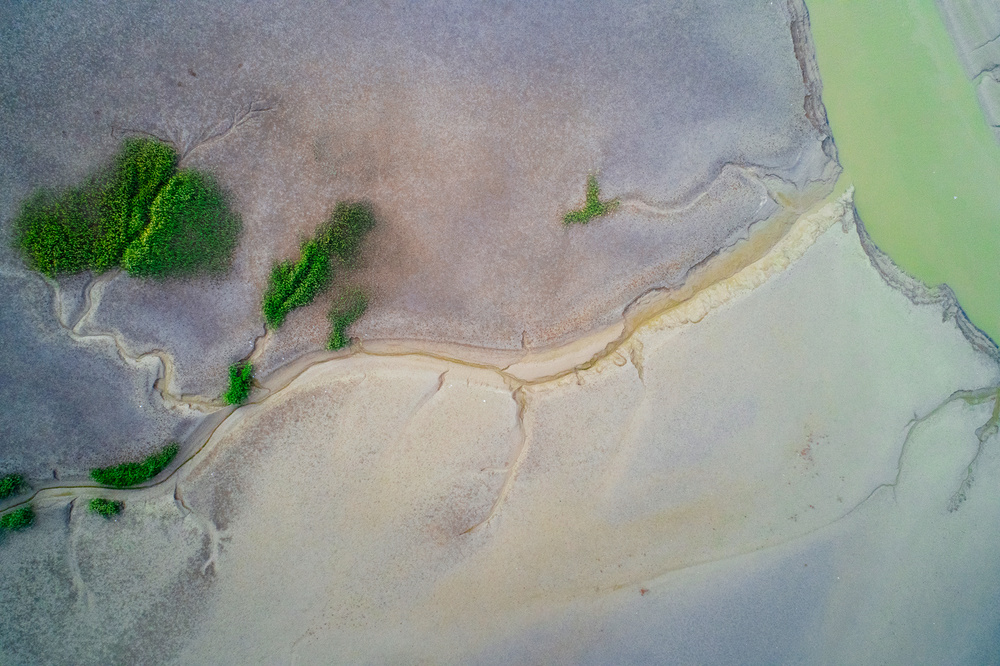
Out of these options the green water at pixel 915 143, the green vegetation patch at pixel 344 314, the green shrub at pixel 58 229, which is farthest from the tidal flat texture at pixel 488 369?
the green water at pixel 915 143

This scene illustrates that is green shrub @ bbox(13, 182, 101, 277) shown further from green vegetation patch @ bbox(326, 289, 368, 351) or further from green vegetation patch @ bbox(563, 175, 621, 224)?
green vegetation patch @ bbox(563, 175, 621, 224)

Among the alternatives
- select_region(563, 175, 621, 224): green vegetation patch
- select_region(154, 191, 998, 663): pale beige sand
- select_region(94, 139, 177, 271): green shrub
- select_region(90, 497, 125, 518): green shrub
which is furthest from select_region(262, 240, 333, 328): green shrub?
select_region(563, 175, 621, 224): green vegetation patch

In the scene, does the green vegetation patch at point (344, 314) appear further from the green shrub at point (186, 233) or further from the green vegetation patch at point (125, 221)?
the green vegetation patch at point (125, 221)

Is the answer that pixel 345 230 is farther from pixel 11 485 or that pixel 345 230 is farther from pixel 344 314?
pixel 11 485

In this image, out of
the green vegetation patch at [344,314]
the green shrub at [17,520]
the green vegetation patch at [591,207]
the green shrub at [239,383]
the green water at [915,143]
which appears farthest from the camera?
the green water at [915,143]

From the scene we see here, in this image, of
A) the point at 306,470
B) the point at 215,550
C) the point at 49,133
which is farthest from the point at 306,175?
the point at 215,550

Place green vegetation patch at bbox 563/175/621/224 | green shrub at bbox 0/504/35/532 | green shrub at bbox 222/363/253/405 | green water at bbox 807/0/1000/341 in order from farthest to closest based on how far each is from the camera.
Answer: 1. green water at bbox 807/0/1000/341
2. green vegetation patch at bbox 563/175/621/224
3. green shrub at bbox 222/363/253/405
4. green shrub at bbox 0/504/35/532
